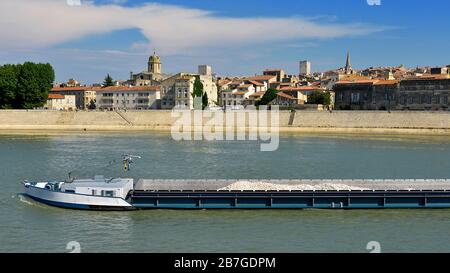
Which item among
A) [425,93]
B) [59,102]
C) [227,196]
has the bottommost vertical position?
[227,196]

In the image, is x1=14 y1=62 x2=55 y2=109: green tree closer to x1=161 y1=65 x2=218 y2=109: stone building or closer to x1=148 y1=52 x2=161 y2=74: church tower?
x1=161 y1=65 x2=218 y2=109: stone building

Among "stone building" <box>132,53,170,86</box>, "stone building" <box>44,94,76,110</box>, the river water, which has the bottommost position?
the river water

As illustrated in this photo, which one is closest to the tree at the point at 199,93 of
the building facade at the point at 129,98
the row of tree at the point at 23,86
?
the building facade at the point at 129,98

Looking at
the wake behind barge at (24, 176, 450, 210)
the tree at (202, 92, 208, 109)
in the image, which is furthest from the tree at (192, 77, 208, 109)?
the wake behind barge at (24, 176, 450, 210)

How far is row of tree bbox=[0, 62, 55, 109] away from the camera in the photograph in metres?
92.6

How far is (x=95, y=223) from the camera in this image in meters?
22.0

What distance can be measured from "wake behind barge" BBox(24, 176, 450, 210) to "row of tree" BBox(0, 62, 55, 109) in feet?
236

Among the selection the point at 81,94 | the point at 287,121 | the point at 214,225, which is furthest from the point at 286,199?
the point at 81,94

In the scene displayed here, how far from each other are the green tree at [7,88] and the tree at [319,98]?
49199mm

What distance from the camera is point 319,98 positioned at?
3962 inches

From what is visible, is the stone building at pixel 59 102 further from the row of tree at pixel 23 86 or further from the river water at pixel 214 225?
the river water at pixel 214 225

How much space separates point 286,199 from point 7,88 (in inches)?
3070

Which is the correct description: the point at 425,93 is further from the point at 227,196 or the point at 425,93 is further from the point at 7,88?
the point at 227,196
